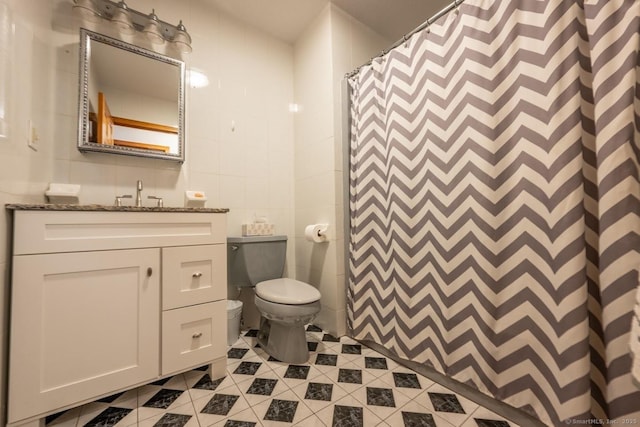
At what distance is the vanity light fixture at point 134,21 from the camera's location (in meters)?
1.35

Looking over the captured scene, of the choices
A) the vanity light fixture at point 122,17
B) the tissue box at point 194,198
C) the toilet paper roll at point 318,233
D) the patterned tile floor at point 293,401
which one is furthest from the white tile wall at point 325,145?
the vanity light fixture at point 122,17

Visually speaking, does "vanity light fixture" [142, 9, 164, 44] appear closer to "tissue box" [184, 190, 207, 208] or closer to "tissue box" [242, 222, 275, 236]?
"tissue box" [184, 190, 207, 208]

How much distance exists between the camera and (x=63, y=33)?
1.34m

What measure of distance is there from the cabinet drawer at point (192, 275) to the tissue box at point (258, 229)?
50cm

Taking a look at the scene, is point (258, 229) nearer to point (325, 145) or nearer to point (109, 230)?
point (325, 145)

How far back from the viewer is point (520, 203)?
3.19ft

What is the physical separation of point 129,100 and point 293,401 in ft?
5.91

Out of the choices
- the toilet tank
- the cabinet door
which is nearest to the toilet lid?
the toilet tank

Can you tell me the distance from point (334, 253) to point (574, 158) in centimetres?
122

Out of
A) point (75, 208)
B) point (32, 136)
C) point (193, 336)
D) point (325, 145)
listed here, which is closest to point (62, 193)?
point (32, 136)

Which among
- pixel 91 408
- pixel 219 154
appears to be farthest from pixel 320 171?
pixel 91 408

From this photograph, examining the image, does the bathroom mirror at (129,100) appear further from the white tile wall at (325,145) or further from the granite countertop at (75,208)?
the white tile wall at (325,145)

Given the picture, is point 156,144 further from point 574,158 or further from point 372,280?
point 574,158

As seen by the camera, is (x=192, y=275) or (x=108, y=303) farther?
(x=192, y=275)
